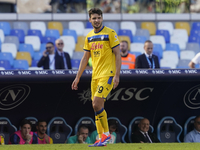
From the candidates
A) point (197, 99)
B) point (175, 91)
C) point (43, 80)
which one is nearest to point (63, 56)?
point (43, 80)

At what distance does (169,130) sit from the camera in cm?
746

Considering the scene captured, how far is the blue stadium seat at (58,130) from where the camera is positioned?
285 inches

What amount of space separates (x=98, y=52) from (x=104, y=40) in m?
0.17

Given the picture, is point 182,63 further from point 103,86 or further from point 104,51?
point 103,86

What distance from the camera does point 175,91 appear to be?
7.25 meters

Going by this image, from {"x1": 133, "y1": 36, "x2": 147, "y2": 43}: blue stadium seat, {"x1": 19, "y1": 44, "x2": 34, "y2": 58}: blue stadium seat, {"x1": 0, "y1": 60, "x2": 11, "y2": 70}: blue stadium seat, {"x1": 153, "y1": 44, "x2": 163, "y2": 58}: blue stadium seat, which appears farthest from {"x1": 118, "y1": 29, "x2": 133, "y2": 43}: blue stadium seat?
{"x1": 0, "y1": 60, "x2": 11, "y2": 70}: blue stadium seat

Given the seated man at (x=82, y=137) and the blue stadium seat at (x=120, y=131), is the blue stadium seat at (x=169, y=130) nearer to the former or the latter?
the blue stadium seat at (x=120, y=131)

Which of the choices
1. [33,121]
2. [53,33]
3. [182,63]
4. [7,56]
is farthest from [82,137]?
[53,33]

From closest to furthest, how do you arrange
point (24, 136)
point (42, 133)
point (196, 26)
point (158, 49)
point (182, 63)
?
point (24, 136) → point (42, 133) → point (182, 63) → point (158, 49) → point (196, 26)

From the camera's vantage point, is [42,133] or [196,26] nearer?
[42,133]

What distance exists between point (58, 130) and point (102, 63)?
2.68 meters

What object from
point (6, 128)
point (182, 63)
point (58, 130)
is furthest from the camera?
point (182, 63)

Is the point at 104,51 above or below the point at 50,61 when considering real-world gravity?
above

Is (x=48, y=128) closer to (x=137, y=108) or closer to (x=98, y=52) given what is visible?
(x=137, y=108)
